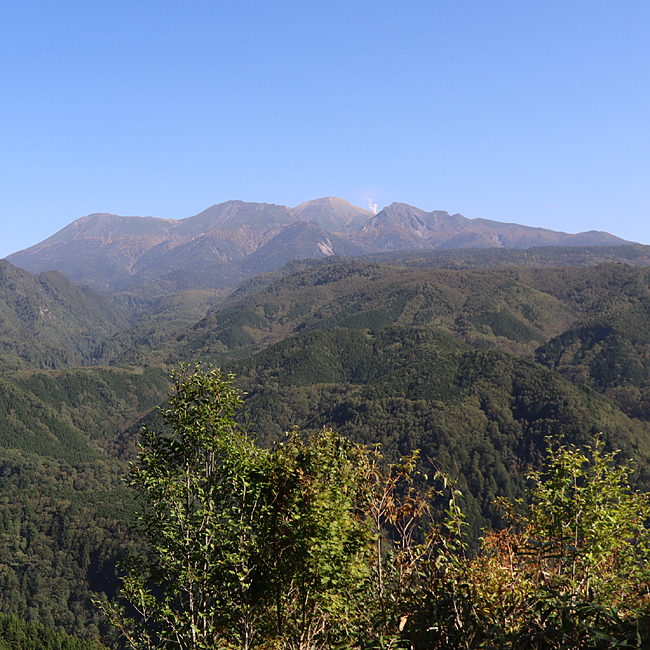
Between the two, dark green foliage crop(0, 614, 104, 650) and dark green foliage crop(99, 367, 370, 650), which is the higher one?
dark green foliage crop(99, 367, 370, 650)

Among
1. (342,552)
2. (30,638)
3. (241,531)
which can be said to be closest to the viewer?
(342,552)

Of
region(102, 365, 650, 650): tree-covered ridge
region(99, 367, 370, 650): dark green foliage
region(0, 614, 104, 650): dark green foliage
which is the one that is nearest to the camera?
region(102, 365, 650, 650): tree-covered ridge

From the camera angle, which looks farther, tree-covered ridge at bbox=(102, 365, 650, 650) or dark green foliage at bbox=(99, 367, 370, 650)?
dark green foliage at bbox=(99, 367, 370, 650)

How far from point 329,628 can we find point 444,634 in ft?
26.5

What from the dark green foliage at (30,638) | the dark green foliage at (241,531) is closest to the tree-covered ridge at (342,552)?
the dark green foliage at (241,531)

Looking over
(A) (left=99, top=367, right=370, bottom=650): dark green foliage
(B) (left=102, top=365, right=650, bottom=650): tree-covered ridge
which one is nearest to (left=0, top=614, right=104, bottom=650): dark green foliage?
(A) (left=99, top=367, right=370, bottom=650): dark green foliage

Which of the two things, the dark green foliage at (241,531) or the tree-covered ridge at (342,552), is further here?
the dark green foliage at (241,531)

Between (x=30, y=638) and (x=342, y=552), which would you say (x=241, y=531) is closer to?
(x=342, y=552)

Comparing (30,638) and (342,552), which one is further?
(30,638)

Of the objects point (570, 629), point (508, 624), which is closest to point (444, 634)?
point (508, 624)

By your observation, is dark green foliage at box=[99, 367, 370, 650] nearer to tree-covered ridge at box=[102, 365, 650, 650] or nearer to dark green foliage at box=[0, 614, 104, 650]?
tree-covered ridge at box=[102, 365, 650, 650]

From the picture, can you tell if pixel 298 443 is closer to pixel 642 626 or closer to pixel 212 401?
pixel 212 401

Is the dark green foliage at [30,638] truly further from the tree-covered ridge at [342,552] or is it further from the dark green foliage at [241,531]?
the tree-covered ridge at [342,552]

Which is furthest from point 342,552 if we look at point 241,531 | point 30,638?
point 30,638
